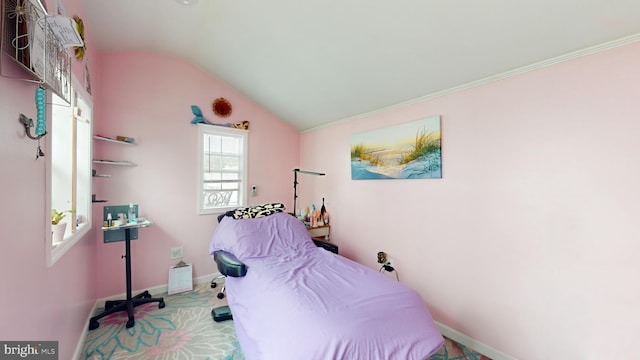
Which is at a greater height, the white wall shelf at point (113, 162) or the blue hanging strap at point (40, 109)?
the blue hanging strap at point (40, 109)

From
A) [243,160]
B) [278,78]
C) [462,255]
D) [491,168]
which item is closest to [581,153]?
[491,168]

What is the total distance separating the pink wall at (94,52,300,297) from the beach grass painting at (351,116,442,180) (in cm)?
192

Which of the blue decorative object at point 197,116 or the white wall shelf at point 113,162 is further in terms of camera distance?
the blue decorative object at point 197,116

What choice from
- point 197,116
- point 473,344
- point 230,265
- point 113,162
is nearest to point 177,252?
point 113,162

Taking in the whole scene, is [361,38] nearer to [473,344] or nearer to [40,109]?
[40,109]

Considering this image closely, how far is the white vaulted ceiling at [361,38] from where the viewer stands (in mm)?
1504

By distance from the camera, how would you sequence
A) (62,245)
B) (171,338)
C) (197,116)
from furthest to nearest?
(197,116)
(171,338)
(62,245)

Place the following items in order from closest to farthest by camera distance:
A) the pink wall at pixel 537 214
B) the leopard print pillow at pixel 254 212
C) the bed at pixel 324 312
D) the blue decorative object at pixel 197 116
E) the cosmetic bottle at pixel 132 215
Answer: the bed at pixel 324 312 → the pink wall at pixel 537 214 → the cosmetic bottle at pixel 132 215 → the leopard print pillow at pixel 254 212 → the blue decorative object at pixel 197 116

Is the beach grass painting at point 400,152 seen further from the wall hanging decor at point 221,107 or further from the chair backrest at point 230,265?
the wall hanging decor at point 221,107

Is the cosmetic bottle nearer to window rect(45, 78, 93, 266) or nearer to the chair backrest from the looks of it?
window rect(45, 78, 93, 266)

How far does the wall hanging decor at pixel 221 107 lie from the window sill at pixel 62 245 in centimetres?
197

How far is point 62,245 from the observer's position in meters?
1.59

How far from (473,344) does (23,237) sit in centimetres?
296

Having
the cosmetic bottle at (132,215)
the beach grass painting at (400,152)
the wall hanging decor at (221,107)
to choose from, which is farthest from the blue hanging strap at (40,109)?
the beach grass painting at (400,152)
